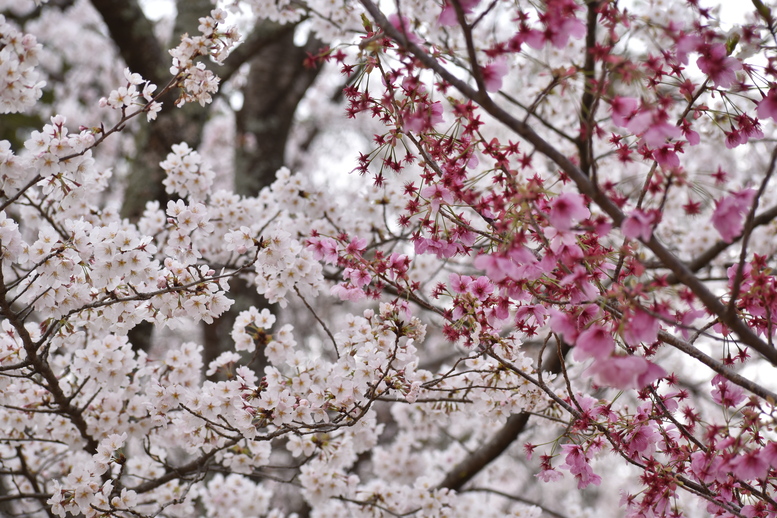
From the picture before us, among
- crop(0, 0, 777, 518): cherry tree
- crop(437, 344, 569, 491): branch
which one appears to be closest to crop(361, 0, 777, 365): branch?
crop(0, 0, 777, 518): cherry tree

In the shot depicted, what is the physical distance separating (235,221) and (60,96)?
665cm

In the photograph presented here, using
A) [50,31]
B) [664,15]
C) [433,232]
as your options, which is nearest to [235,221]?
[433,232]

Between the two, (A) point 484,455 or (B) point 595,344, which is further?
(A) point 484,455

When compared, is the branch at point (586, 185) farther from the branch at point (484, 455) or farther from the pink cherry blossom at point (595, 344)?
the branch at point (484, 455)

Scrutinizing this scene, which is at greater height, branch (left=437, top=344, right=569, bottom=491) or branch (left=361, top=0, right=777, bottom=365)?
branch (left=437, top=344, right=569, bottom=491)

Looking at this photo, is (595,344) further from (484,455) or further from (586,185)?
(484,455)

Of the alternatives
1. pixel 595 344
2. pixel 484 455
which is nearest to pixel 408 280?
pixel 595 344

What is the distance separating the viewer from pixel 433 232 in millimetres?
1995

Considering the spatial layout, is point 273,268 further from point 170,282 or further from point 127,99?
point 127,99

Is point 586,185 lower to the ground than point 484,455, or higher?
lower

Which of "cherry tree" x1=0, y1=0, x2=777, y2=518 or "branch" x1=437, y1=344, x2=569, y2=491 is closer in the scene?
"cherry tree" x1=0, y1=0, x2=777, y2=518

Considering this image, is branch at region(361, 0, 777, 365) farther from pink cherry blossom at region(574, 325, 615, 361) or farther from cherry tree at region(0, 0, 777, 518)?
pink cherry blossom at region(574, 325, 615, 361)

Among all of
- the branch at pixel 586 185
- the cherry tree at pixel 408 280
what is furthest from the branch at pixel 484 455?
the branch at pixel 586 185

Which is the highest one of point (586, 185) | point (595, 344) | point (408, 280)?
point (408, 280)
